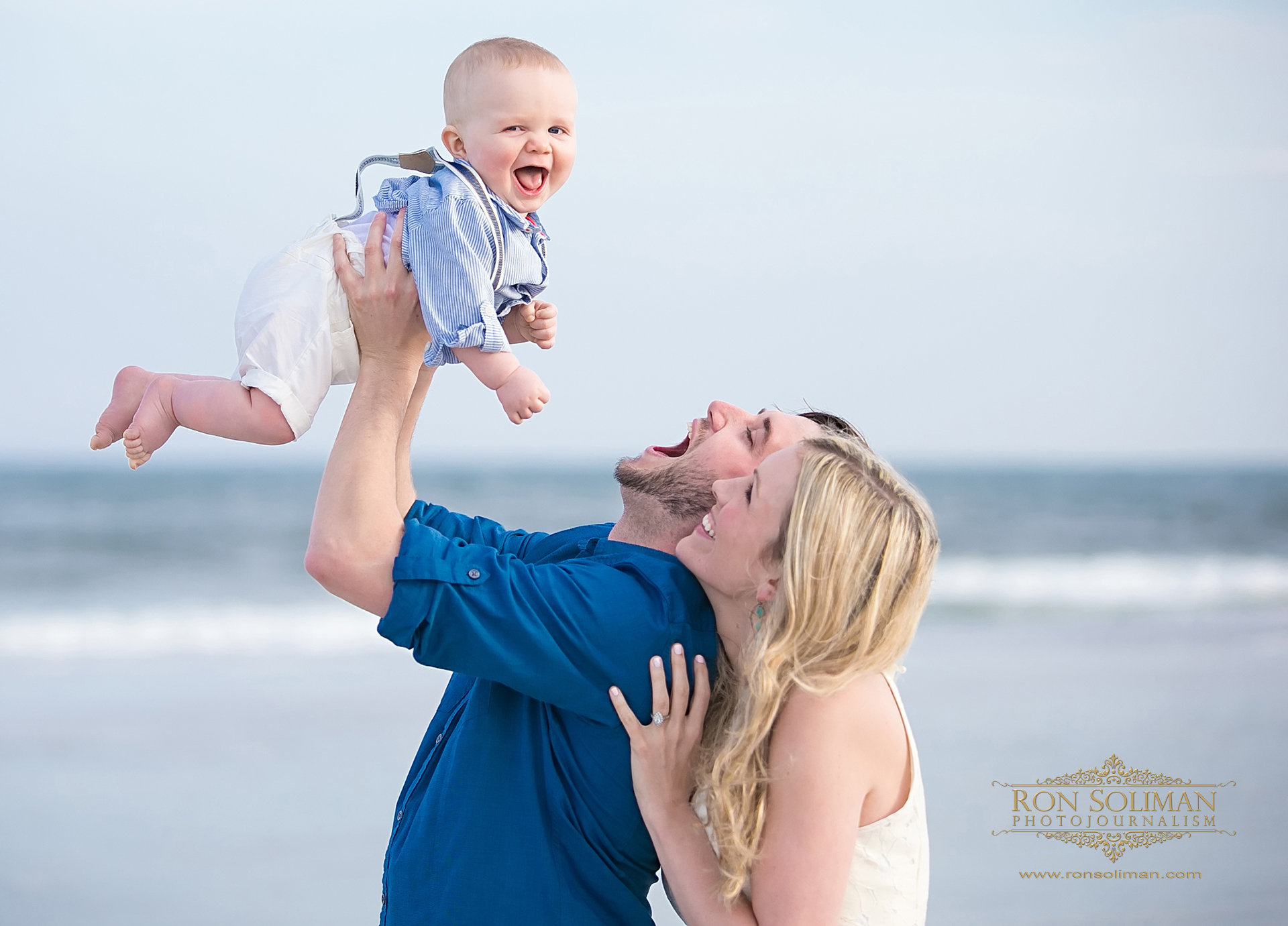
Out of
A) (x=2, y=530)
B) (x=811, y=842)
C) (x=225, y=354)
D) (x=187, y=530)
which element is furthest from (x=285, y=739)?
(x=2, y=530)

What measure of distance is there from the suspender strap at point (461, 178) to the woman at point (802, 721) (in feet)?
1.97

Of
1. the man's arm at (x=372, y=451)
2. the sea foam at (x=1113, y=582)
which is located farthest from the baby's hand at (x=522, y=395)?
the sea foam at (x=1113, y=582)

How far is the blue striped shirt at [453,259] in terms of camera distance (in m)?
1.82

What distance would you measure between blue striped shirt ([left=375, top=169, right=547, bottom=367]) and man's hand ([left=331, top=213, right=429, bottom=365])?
→ 21 millimetres

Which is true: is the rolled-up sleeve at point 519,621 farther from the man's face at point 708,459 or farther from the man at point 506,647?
the man's face at point 708,459

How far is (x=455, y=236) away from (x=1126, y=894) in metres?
3.65

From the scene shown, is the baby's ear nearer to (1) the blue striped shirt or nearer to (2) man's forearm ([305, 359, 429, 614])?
→ (1) the blue striped shirt


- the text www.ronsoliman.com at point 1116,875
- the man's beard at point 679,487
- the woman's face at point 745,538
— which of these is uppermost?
the man's beard at point 679,487

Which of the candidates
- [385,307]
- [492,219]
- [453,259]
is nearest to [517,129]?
[492,219]

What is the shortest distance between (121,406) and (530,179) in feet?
2.88

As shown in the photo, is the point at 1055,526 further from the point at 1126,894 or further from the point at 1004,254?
the point at 1126,894

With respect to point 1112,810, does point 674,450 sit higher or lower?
higher

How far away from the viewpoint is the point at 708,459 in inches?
76.5

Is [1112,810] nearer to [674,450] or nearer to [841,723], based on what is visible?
[674,450]
